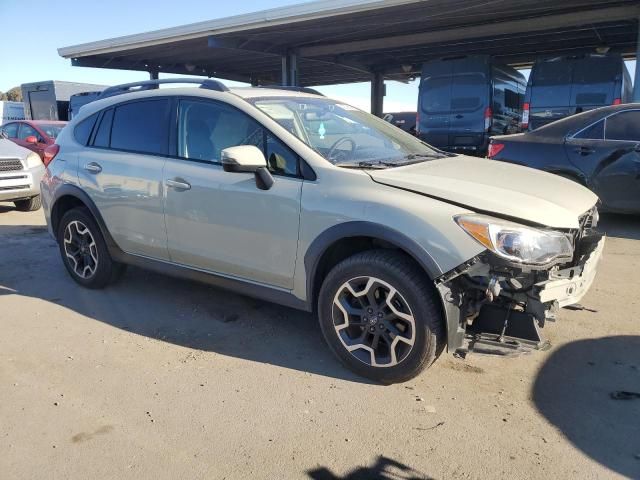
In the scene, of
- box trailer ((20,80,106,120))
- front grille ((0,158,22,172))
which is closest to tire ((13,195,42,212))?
front grille ((0,158,22,172))

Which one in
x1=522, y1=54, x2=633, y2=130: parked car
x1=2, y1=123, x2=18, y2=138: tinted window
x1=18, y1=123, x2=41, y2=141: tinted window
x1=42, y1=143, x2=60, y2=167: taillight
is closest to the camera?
x1=42, y1=143, x2=60, y2=167: taillight

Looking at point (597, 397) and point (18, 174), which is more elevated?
point (18, 174)

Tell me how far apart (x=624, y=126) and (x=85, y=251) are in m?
6.33

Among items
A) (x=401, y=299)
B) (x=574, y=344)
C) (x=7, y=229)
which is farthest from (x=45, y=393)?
(x=7, y=229)

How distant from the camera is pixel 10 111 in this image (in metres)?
25.2

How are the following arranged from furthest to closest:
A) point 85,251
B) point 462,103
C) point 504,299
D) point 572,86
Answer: point 462,103
point 572,86
point 85,251
point 504,299

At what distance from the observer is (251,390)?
3.17 m

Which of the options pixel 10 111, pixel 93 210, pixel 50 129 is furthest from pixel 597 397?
pixel 10 111

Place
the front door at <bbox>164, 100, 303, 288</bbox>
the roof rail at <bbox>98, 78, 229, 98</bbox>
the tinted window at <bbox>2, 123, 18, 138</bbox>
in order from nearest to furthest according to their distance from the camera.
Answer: the front door at <bbox>164, 100, 303, 288</bbox> < the roof rail at <bbox>98, 78, 229, 98</bbox> < the tinted window at <bbox>2, 123, 18, 138</bbox>

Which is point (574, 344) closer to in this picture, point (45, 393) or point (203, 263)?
point (203, 263)

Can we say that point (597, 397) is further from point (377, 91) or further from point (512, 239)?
point (377, 91)

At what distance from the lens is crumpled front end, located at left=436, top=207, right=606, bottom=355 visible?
9.31 feet

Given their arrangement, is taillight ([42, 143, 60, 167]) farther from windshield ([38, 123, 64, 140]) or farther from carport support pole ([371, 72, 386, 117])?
carport support pole ([371, 72, 386, 117])

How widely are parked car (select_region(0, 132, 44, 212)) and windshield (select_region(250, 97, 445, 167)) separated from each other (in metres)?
6.51
